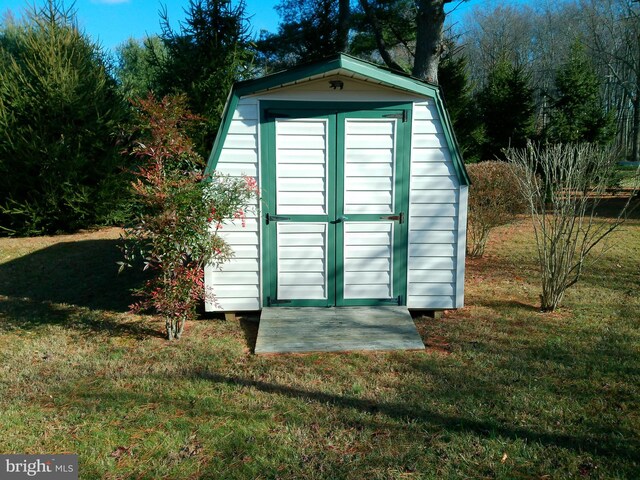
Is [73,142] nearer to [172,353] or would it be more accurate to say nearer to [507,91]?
[172,353]

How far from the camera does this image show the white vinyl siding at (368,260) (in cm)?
572

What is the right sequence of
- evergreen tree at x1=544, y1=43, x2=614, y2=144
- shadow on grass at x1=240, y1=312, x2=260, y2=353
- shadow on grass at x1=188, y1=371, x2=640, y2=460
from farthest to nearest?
evergreen tree at x1=544, y1=43, x2=614, y2=144 < shadow on grass at x1=240, y1=312, x2=260, y2=353 < shadow on grass at x1=188, y1=371, x2=640, y2=460

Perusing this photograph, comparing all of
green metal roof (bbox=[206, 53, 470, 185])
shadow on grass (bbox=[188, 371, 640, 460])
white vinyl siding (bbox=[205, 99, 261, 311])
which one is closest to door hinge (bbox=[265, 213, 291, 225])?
white vinyl siding (bbox=[205, 99, 261, 311])

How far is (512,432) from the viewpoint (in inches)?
134

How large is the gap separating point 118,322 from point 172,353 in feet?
4.47

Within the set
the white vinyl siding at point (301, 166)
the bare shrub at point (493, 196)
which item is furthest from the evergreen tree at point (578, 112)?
the white vinyl siding at point (301, 166)

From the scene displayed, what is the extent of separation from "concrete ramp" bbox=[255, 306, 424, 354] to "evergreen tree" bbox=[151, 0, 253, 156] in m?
8.08

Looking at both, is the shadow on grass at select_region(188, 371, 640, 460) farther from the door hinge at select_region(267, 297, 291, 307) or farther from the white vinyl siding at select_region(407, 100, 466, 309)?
→ the white vinyl siding at select_region(407, 100, 466, 309)

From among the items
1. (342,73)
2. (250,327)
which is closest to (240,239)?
(250,327)

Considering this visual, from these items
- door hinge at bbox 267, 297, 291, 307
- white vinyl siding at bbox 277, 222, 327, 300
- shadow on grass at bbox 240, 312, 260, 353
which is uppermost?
white vinyl siding at bbox 277, 222, 327, 300

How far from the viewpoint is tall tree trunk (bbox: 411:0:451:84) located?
9250 mm

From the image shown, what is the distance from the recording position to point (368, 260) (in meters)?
5.77

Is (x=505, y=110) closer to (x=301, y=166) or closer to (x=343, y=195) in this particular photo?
(x=343, y=195)

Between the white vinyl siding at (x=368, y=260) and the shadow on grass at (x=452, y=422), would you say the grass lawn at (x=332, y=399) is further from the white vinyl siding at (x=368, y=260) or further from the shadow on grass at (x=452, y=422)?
the white vinyl siding at (x=368, y=260)
